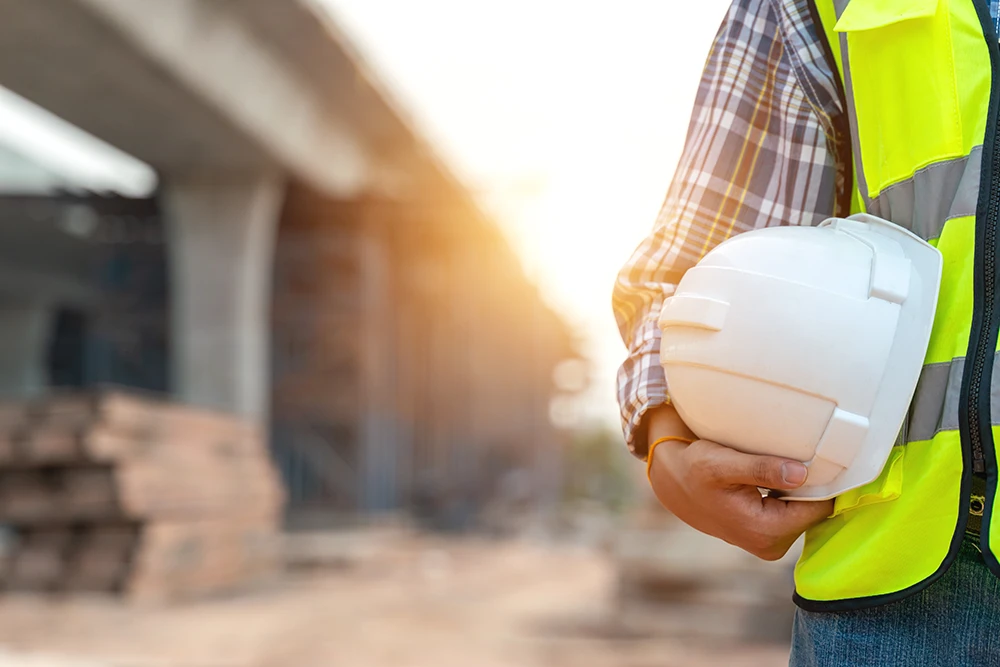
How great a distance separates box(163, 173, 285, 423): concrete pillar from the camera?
58.1 ft

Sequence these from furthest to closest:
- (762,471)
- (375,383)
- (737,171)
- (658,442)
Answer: (375,383)
(737,171)
(658,442)
(762,471)

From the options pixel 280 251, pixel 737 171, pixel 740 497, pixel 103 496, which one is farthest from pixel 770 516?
pixel 280 251

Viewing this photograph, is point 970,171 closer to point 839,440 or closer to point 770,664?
point 839,440

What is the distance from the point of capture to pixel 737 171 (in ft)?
5.06

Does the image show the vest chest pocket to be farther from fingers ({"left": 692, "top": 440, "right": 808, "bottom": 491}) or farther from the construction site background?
the construction site background

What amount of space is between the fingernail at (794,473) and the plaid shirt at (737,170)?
0.93 ft

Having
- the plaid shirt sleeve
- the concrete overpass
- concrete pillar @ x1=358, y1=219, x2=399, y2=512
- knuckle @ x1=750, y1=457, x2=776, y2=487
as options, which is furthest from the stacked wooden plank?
knuckle @ x1=750, y1=457, x2=776, y2=487

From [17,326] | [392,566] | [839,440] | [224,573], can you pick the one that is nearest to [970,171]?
[839,440]

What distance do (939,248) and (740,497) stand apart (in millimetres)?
379

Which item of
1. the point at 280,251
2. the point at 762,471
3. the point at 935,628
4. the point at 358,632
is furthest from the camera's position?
the point at 280,251

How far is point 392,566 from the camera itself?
1530 centimetres

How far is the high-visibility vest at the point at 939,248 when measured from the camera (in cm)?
115

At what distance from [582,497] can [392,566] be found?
84.0 feet

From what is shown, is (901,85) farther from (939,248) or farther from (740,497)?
(740,497)
